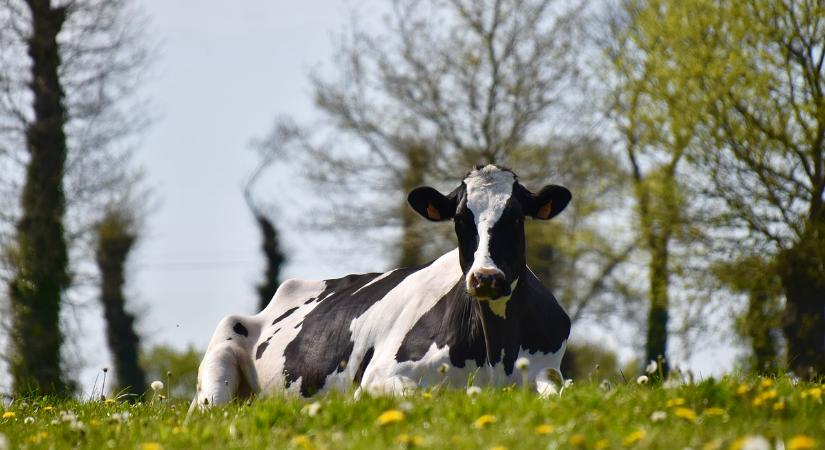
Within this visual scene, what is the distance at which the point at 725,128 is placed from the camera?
733 inches

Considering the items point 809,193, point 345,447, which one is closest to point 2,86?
point 809,193

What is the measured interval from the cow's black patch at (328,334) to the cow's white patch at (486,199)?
1.63 meters

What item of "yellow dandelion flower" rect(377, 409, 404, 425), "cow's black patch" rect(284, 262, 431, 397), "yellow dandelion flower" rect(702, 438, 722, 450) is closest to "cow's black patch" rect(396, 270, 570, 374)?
"cow's black patch" rect(284, 262, 431, 397)

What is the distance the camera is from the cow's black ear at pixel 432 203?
7.79 m

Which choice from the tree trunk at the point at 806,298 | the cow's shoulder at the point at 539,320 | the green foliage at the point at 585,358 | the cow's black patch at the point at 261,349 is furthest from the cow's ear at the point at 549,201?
the green foliage at the point at 585,358

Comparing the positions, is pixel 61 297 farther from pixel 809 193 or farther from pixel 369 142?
pixel 809 193

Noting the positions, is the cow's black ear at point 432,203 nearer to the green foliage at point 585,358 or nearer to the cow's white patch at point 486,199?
the cow's white patch at point 486,199

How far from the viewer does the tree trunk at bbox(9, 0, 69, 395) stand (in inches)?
836

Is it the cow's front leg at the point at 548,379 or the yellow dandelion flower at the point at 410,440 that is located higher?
the yellow dandelion flower at the point at 410,440

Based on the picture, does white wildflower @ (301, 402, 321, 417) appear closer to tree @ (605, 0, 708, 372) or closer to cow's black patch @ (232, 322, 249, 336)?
cow's black patch @ (232, 322, 249, 336)

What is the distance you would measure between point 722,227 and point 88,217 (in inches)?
486

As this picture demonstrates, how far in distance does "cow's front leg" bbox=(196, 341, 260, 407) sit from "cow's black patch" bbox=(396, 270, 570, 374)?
6.71 ft

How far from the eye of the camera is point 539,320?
7.75 meters

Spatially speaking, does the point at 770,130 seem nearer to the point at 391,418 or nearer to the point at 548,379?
the point at 548,379
